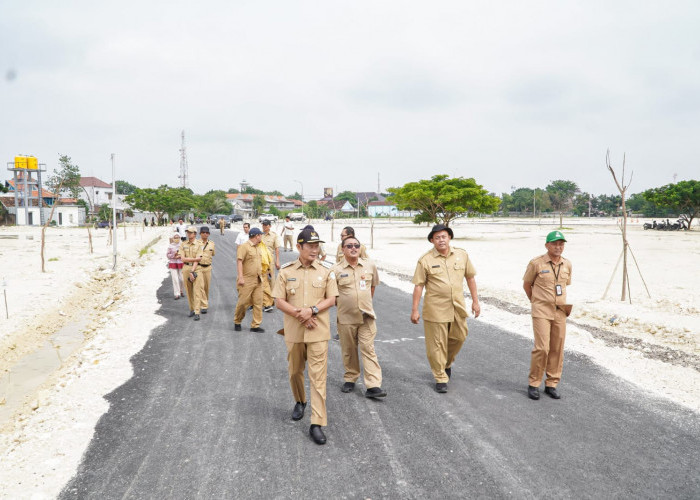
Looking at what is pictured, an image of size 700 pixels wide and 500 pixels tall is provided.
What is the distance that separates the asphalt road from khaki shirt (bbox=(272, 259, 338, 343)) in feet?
3.19

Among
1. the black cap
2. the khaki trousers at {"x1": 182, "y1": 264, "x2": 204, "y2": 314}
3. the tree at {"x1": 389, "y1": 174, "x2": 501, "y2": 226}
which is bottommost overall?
the khaki trousers at {"x1": 182, "y1": 264, "x2": 204, "y2": 314}

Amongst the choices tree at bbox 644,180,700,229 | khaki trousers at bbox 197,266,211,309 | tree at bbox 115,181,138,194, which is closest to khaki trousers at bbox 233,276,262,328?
khaki trousers at bbox 197,266,211,309

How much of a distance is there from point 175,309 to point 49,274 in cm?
1032

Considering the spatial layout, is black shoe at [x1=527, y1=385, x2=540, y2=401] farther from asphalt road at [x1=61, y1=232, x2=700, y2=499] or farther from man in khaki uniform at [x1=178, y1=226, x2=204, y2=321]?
man in khaki uniform at [x1=178, y1=226, x2=204, y2=321]

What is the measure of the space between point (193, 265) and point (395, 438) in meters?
6.14

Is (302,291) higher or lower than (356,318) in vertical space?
higher

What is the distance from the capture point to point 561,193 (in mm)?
122688

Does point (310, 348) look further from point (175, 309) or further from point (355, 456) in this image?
point (175, 309)

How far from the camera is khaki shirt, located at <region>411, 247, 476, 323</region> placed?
5.30 m

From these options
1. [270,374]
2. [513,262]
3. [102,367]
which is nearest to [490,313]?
[270,374]

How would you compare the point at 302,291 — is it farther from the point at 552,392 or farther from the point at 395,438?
the point at 552,392

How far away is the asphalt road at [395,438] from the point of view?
141 inches

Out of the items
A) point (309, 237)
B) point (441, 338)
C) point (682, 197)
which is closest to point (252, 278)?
point (441, 338)

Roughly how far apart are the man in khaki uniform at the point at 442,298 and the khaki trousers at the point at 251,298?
3.63m
